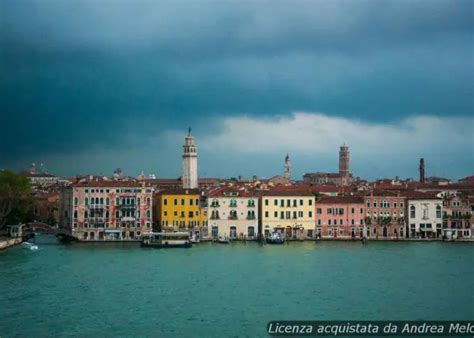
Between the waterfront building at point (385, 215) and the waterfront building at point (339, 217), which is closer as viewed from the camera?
the waterfront building at point (339, 217)

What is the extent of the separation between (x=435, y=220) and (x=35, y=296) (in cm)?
2761

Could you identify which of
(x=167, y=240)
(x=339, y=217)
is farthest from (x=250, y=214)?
(x=167, y=240)

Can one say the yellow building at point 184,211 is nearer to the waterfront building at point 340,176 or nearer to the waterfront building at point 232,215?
the waterfront building at point 232,215

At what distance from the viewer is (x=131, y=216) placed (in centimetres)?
4194

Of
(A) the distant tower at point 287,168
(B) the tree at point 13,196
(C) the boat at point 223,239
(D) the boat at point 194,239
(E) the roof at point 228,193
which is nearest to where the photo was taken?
(B) the tree at point 13,196

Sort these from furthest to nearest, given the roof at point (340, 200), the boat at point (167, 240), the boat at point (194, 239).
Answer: the roof at point (340, 200), the boat at point (194, 239), the boat at point (167, 240)

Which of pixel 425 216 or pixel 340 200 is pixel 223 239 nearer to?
pixel 340 200

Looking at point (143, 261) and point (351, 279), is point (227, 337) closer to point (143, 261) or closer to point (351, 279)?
point (351, 279)

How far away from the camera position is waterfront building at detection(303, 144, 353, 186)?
80.8 meters

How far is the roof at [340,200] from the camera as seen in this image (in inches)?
1700

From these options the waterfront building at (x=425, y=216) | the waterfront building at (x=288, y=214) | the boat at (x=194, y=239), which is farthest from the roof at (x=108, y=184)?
the waterfront building at (x=425, y=216)

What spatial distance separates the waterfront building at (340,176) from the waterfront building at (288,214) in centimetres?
3620

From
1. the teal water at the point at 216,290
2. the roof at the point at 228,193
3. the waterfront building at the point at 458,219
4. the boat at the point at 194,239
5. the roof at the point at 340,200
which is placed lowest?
the teal water at the point at 216,290

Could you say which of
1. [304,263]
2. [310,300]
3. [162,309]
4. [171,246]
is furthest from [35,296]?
[171,246]
